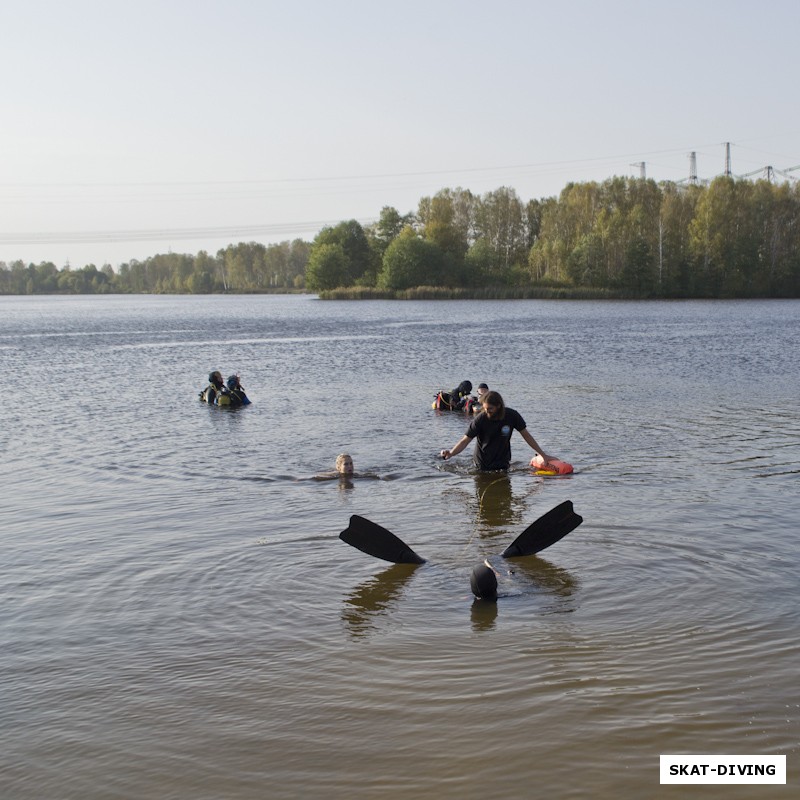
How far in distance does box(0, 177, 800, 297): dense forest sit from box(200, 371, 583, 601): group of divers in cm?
9012

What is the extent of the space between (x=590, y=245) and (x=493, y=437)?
314 feet

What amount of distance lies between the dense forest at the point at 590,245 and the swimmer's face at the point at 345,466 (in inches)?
3713

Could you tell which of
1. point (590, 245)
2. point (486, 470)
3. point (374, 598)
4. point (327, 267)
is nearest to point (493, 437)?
point (486, 470)

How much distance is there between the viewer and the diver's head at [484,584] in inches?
325

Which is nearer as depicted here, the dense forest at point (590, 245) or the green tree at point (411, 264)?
the dense forest at point (590, 245)

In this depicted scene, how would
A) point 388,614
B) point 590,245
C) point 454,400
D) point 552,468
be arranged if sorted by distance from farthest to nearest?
point 590,245, point 454,400, point 552,468, point 388,614

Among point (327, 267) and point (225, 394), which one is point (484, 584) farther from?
point (327, 267)

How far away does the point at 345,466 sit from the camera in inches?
553

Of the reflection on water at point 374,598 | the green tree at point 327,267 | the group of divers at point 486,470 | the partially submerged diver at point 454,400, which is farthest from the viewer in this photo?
the green tree at point 327,267

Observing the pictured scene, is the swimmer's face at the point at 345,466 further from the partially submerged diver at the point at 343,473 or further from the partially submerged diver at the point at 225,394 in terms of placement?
the partially submerged diver at the point at 225,394

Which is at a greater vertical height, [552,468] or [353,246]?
[353,246]

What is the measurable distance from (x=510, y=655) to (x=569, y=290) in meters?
102

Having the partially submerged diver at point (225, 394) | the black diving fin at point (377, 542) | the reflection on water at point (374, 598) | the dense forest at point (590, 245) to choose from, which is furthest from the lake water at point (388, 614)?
the dense forest at point (590, 245)

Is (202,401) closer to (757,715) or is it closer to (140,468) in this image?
(140,468)
